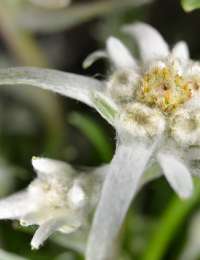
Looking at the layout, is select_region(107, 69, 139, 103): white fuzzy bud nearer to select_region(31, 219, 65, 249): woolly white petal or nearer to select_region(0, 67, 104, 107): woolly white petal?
select_region(0, 67, 104, 107): woolly white petal

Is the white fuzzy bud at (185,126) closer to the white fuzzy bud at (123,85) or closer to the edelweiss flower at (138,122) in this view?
the edelweiss flower at (138,122)

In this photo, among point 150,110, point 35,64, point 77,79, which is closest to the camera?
point 150,110

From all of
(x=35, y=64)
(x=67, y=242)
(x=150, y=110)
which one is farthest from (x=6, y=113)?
(x=150, y=110)

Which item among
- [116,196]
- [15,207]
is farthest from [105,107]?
[15,207]

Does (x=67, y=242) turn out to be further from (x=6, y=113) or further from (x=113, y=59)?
(x=6, y=113)

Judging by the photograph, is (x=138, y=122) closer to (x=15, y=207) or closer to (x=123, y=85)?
(x=123, y=85)

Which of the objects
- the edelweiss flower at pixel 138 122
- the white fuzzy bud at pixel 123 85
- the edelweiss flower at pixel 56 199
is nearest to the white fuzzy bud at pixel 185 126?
the edelweiss flower at pixel 138 122
